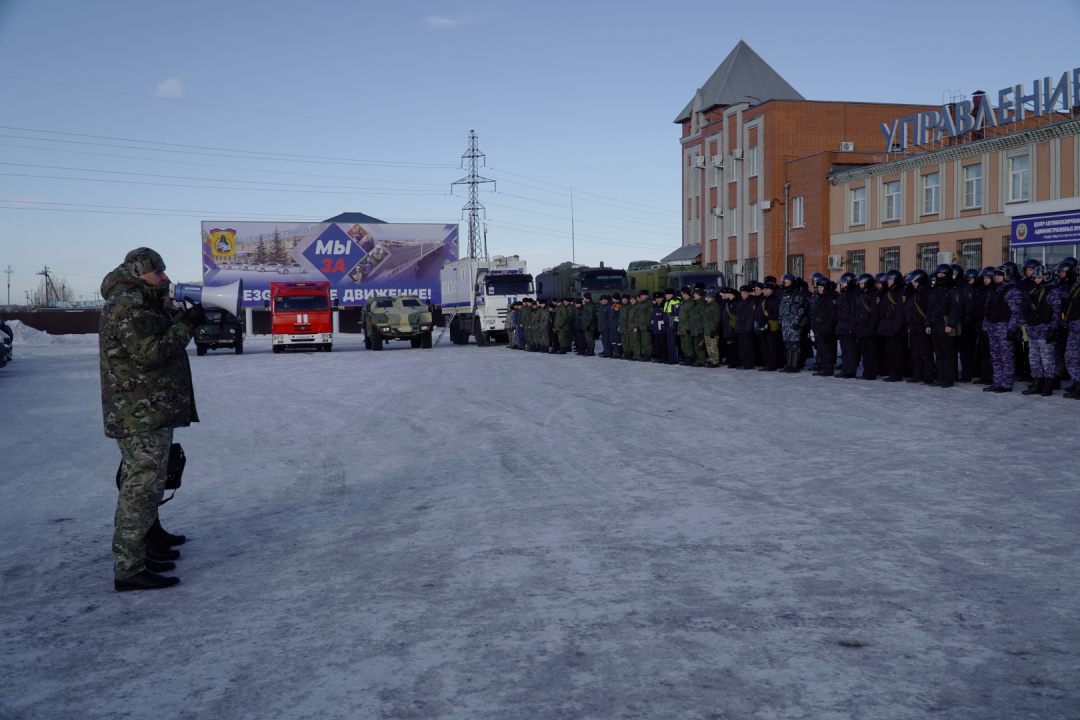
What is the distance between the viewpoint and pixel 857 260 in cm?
3947

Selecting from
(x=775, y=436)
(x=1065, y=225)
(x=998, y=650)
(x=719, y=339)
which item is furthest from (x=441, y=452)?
(x=1065, y=225)

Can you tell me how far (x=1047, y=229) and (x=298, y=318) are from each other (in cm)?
2379

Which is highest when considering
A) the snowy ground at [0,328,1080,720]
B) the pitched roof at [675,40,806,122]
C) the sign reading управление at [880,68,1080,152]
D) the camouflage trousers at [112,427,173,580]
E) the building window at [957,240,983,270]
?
the pitched roof at [675,40,806,122]

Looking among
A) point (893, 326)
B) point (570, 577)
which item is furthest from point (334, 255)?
point (570, 577)

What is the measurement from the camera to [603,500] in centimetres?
688

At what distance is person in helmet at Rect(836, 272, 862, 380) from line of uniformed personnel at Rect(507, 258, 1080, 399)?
0.02m

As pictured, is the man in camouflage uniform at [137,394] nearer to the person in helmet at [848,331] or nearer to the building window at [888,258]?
the person in helmet at [848,331]

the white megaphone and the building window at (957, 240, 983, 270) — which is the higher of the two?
the building window at (957, 240, 983, 270)

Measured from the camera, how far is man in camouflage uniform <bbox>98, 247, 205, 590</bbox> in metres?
4.94

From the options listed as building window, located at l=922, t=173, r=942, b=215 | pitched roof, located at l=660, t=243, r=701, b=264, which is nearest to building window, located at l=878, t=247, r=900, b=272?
building window, located at l=922, t=173, r=942, b=215

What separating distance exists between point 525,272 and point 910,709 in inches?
1296

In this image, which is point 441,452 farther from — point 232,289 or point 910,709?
point 232,289

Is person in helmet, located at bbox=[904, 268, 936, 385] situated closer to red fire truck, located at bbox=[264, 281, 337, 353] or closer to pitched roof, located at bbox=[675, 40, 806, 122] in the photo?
red fire truck, located at bbox=[264, 281, 337, 353]

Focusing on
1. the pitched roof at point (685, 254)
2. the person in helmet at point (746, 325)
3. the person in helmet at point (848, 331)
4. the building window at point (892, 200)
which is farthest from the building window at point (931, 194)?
the person in helmet at point (848, 331)
